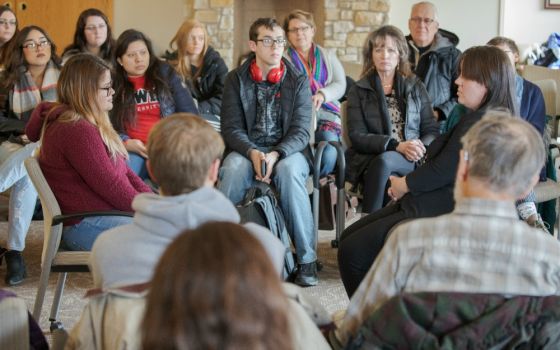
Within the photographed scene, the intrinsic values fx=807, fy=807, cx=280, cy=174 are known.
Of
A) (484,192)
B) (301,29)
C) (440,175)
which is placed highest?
(301,29)

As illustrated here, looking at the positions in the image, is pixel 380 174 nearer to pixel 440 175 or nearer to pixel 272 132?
pixel 272 132

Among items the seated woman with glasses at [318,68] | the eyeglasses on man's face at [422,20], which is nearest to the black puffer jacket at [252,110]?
the seated woman with glasses at [318,68]

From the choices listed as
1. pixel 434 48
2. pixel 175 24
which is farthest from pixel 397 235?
pixel 175 24

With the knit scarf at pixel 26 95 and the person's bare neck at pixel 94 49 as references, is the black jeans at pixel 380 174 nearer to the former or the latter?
the knit scarf at pixel 26 95

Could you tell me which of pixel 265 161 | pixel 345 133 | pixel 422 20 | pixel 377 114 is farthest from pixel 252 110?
pixel 422 20

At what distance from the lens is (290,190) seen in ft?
12.2

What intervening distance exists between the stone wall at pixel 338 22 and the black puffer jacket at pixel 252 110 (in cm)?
365

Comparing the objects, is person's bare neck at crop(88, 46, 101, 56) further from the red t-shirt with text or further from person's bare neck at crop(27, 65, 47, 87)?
the red t-shirt with text

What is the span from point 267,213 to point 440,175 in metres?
0.85

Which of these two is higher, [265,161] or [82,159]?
[82,159]

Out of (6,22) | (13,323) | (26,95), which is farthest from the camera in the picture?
(6,22)

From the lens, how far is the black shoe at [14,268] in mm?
3757

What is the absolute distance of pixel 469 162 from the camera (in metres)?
1.81

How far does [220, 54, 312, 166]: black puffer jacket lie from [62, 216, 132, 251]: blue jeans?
106cm
